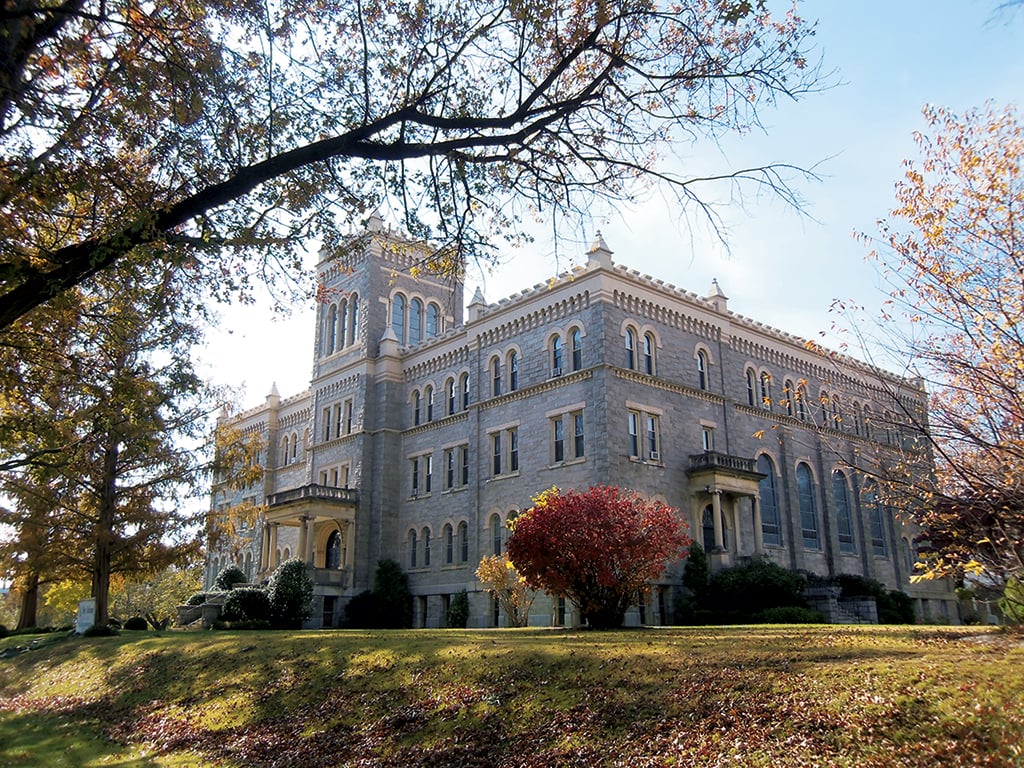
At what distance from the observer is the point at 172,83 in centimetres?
1118

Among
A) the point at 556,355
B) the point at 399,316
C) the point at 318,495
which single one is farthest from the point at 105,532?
the point at 399,316

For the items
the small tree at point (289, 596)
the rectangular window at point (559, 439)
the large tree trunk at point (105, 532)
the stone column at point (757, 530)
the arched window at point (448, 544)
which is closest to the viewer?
the large tree trunk at point (105, 532)

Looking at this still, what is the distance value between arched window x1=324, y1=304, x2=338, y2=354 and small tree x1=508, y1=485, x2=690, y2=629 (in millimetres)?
29564

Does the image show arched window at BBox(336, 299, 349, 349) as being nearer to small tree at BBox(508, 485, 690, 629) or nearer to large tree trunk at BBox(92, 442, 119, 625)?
large tree trunk at BBox(92, 442, 119, 625)

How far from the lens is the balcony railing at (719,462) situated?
33.5m

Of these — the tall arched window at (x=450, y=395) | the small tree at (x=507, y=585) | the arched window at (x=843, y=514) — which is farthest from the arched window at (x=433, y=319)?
the arched window at (x=843, y=514)

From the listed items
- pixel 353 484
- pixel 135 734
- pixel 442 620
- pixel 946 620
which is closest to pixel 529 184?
pixel 135 734

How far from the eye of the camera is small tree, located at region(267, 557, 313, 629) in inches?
1298

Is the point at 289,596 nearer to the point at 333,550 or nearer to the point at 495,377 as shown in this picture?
the point at 333,550

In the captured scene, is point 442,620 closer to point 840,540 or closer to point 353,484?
point 353,484

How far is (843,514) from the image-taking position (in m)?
41.6

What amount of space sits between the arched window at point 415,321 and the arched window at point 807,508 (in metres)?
21.2

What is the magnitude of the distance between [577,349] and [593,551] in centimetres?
1518

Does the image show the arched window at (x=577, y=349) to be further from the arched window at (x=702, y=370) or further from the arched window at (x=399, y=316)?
the arched window at (x=399, y=316)
